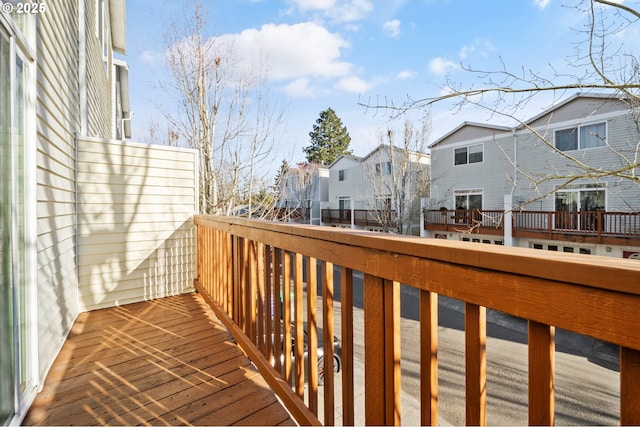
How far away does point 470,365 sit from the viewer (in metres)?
0.80

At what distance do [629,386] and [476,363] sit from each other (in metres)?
0.28

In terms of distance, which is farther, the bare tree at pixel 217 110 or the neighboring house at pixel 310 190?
the neighboring house at pixel 310 190

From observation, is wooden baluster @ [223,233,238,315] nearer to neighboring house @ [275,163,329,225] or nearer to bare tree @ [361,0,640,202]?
bare tree @ [361,0,640,202]

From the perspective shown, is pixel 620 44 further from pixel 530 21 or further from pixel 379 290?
pixel 379 290

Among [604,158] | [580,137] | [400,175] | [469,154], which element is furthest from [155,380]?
[469,154]

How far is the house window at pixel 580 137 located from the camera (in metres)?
→ 10.4

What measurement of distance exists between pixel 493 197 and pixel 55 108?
14.0 metres

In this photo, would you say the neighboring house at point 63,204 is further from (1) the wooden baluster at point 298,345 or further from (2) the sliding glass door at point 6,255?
(1) the wooden baluster at point 298,345

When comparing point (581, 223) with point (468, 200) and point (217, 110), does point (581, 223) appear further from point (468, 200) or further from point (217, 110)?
point (217, 110)

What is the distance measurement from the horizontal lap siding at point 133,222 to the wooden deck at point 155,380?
0.72 meters

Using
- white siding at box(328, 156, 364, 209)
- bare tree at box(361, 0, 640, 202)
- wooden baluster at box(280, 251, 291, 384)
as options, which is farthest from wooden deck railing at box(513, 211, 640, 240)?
wooden baluster at box(280, 251, 291, 384)

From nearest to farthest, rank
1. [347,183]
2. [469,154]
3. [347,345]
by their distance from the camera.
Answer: [347,345]
[469,154]
[347,183]

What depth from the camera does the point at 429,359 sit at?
0.93 meters

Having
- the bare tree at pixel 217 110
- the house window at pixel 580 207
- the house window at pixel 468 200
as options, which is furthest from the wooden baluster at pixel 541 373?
the house window at pixel 468 200
